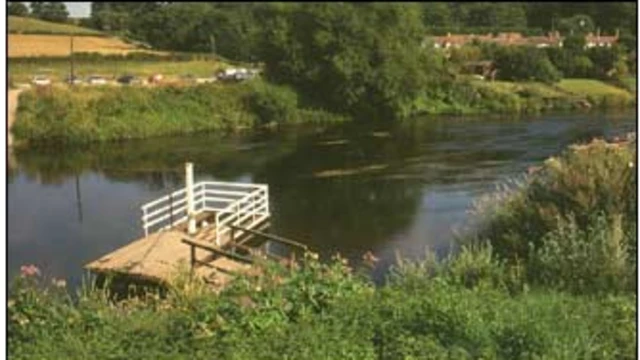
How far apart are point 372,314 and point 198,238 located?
12.6 feet

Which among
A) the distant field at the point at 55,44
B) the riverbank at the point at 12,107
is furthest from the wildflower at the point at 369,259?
the riverbank at the point at 12,107

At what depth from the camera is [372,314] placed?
4312 millimetres

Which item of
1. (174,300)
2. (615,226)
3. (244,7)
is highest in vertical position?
(244,7)

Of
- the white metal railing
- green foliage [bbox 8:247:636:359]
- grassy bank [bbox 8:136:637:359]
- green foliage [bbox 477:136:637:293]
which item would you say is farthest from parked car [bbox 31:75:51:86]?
green foliage [bbox 8:247:636:359]

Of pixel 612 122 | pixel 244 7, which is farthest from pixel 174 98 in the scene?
pixel 244 7

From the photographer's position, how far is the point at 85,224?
990cm

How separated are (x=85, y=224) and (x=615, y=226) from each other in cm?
598

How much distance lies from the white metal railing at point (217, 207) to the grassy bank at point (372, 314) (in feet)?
9.97

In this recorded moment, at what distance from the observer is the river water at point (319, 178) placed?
347 inches

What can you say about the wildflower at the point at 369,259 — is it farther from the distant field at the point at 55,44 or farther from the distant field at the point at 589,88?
the distant field at the point at 589,88

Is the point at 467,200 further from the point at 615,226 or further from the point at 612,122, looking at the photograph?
the point at 615,226

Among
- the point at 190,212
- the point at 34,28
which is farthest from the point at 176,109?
the point at 34,28

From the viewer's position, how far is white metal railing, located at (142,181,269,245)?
8.76m

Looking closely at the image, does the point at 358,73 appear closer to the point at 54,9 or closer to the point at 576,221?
the point at 576,221
